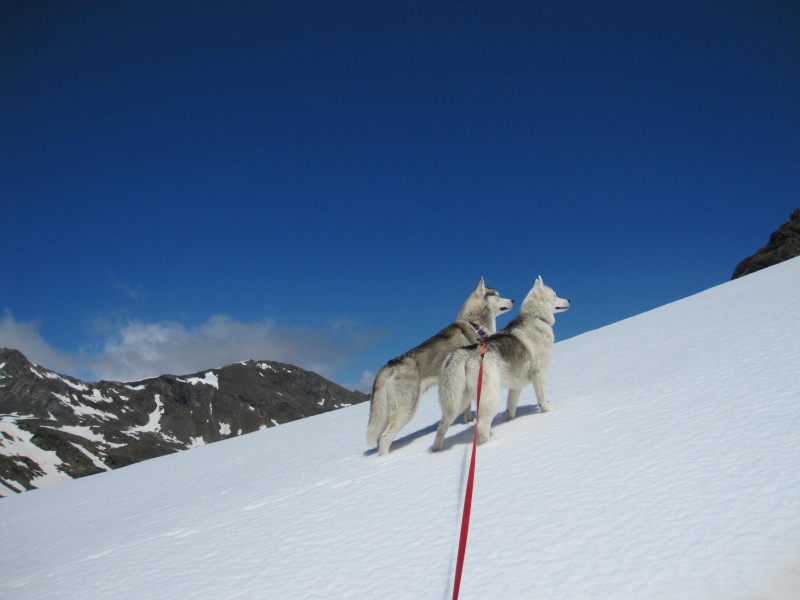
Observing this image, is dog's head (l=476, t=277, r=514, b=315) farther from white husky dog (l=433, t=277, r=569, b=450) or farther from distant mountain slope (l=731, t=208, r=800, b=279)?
distant mountain slope (l=731, t=208, r=800, b=279)

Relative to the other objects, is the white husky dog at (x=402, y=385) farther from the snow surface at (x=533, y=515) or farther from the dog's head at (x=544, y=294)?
the dog's head at (x=544, y=294)

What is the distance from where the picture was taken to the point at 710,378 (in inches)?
288

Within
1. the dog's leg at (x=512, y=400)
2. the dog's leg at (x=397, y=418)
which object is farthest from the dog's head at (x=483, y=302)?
the dog's leg at (x=397, y=418)

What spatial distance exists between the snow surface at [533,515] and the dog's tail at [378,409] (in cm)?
40

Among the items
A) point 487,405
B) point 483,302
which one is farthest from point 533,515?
point 483,302

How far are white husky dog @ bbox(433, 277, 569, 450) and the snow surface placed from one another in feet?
1.54

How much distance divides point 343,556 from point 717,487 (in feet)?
10.4

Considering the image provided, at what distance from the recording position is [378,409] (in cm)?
802

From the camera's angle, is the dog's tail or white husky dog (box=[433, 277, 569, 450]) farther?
the dog's tail

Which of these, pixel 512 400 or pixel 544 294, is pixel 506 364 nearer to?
pixel 512 400

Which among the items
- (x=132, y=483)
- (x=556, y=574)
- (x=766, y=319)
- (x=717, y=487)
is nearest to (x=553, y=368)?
(x=766, y=319)

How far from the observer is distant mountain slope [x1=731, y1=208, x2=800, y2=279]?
51.5 meters

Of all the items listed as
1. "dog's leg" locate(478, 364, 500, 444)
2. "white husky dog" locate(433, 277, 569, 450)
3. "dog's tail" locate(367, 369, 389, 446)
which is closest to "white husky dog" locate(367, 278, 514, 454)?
"dog's tail" locate(367, 369, 389, 446)

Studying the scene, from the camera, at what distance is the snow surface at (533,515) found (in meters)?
3.26
